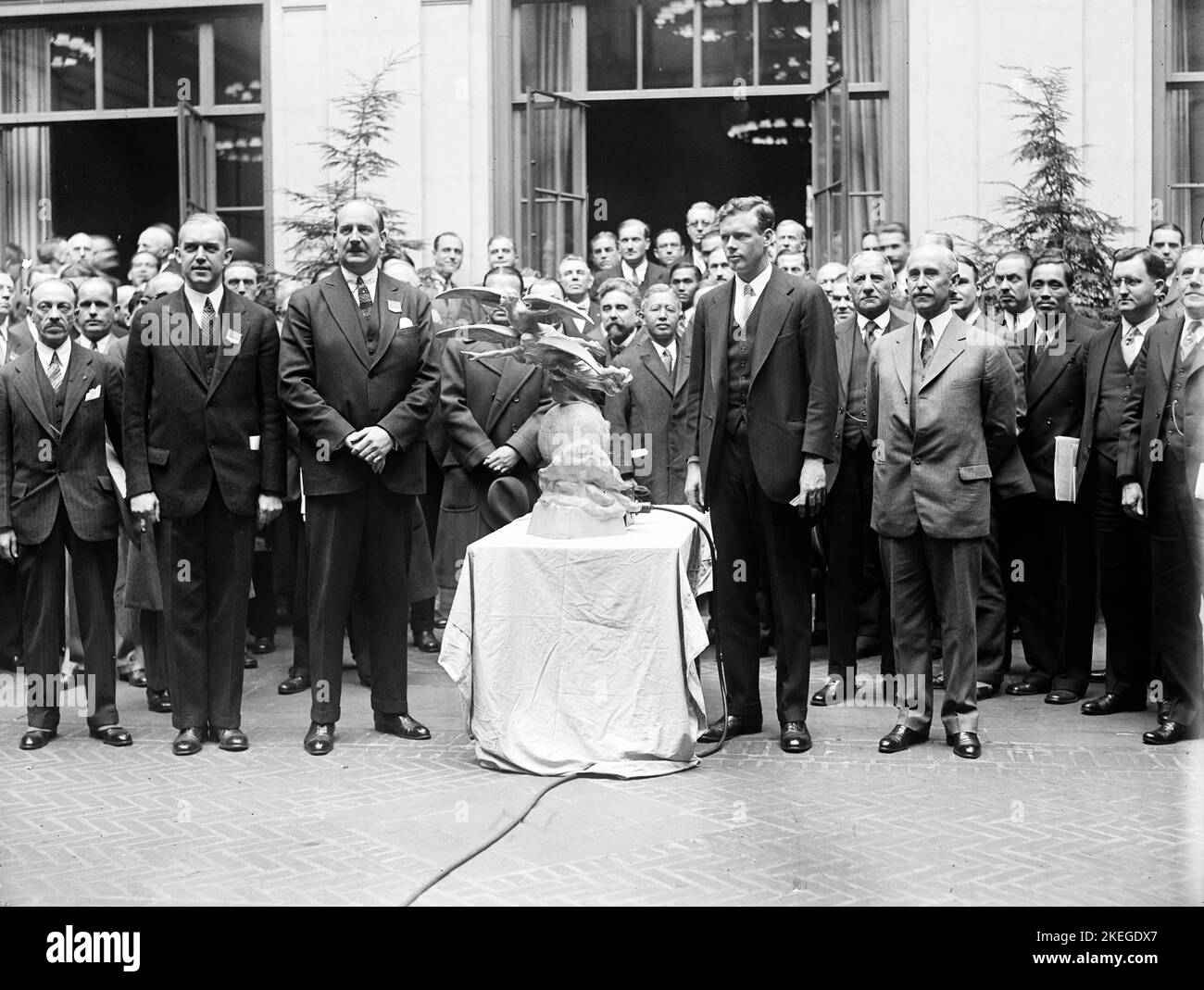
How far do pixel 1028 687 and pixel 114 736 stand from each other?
4722 millimetres

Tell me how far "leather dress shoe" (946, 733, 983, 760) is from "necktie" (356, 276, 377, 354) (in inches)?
127

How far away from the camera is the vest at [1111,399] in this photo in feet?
23.8

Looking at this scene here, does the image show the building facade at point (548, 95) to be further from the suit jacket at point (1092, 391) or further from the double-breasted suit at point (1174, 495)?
the double-breasted suit at point (1174, 495)

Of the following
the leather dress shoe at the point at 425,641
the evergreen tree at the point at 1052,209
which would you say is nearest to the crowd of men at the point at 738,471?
the leather dress shoe at the point at 425,641

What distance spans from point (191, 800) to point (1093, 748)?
3961mm

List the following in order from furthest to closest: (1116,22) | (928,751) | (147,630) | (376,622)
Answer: (1116,22) → (147,630) → (376,622) → (928,751)

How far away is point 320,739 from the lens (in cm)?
665

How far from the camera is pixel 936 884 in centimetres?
468

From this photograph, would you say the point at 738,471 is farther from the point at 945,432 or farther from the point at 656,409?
the point at 656,409

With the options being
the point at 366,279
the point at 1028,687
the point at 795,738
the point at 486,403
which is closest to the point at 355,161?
the point at 486,403

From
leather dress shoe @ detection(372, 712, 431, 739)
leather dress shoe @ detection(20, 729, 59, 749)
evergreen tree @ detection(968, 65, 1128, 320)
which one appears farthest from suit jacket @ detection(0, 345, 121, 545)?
evergreen tree @ detection(968, 65, 1128, 320)

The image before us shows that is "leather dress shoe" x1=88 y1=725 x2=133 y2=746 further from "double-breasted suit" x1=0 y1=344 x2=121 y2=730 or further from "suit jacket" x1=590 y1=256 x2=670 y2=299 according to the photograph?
"suit jacket" x1=590 y1=256 x2=670 y2=299
